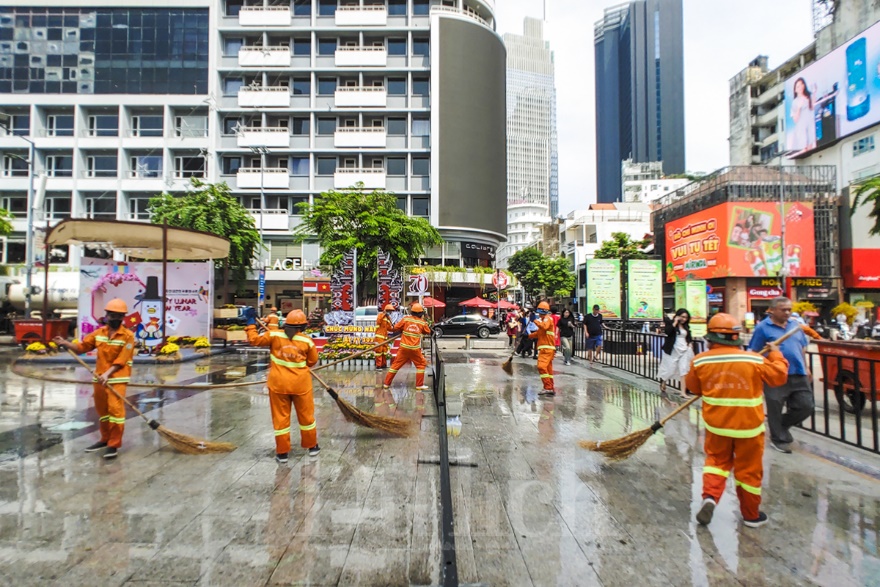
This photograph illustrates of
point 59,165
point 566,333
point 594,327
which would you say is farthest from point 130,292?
point 59,165

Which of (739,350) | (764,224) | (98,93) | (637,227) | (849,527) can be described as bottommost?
(849,527)

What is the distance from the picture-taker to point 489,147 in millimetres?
40219

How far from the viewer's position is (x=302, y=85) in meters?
38.0

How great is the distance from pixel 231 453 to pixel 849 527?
5846 mm

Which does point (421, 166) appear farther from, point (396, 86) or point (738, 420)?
point (738, 420)

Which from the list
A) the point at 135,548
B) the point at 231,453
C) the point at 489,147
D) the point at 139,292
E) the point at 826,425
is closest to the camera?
the point at 135,548

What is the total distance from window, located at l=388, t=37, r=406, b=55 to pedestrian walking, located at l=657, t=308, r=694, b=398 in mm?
36348

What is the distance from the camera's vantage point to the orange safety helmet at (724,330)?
3.93 meters

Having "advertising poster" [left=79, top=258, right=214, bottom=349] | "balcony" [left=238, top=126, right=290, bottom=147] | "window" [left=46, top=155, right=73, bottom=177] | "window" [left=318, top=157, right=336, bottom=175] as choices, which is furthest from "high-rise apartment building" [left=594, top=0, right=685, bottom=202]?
"advertising poster" [left=79, top=258, right=214, bottom=349]

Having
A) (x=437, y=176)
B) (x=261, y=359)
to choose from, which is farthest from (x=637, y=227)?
(x=261, y=359)

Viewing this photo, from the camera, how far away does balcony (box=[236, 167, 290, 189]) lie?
118 feet

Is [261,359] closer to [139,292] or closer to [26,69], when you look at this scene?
[139,292]

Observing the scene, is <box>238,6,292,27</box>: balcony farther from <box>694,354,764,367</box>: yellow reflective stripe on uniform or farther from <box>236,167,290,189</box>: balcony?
<box>694,354,764,367</box>: yellow reflective stripe on uniform

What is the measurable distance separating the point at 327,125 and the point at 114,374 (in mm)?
35550
